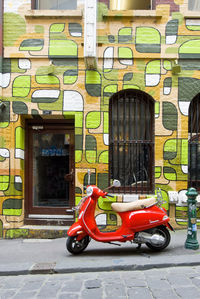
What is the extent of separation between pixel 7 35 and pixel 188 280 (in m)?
6.25

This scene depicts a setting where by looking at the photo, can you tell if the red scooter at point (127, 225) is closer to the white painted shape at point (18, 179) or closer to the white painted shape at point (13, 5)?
the white painted shape at point (18, 179)

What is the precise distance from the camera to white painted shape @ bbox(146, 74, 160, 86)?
7297 millimetres

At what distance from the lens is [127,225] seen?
5430mm

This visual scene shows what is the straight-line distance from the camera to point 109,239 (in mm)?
5453

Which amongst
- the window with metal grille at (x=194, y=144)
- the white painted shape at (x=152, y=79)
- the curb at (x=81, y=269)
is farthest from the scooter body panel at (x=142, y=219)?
→ the white painted shape at (x=152, y=79)

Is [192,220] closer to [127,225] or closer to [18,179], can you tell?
[127,225]

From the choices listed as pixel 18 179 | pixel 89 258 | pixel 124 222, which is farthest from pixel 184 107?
pixel 18 179

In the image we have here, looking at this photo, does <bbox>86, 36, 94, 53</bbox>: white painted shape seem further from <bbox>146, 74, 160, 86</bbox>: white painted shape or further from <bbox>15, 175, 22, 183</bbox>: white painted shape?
<bbox>15, 175, 22, 183</bbox>: white painted shape

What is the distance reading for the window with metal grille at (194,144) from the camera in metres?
7.46

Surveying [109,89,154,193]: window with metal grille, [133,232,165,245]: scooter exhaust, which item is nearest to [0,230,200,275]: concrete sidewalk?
[133,232,165,245]: scooter exhaust

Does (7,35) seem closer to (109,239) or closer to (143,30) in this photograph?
(143,30)

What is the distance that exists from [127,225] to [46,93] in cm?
359

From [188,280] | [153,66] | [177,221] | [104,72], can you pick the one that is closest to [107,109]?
[104,72]

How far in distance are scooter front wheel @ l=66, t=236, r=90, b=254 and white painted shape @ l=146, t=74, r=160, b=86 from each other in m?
3.73
